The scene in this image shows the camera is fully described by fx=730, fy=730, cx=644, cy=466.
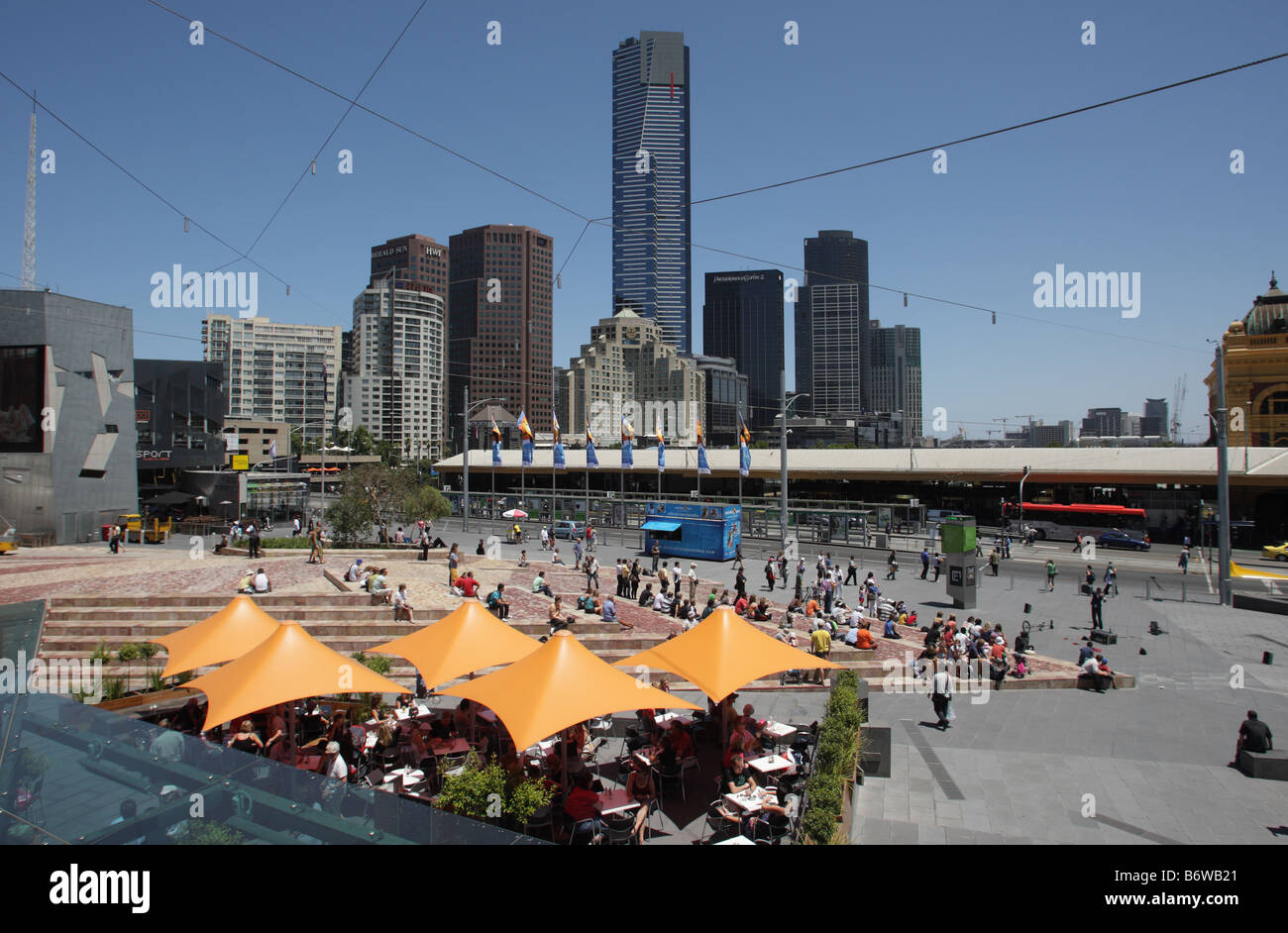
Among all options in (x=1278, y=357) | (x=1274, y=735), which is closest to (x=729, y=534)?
(x=1274, y=735)

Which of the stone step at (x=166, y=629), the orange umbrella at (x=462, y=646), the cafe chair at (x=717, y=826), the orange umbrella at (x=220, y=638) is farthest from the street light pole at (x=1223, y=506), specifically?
the orange umbrella at (x=220, y=638)

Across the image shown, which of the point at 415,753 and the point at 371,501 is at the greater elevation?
the point at 371,501

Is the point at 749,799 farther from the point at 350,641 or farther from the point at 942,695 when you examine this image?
the point at 350,641

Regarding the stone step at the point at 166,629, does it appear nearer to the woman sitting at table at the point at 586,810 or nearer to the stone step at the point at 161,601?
the stone step at the point at 161,601

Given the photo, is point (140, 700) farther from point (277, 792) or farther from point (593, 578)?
point (593, 578)

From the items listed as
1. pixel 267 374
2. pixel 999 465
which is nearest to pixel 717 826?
pixel 999 465

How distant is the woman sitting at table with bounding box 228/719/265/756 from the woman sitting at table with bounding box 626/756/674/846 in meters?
5.17

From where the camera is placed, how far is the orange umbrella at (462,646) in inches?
442

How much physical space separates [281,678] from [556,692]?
3.73m

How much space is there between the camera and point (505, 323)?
575 ft

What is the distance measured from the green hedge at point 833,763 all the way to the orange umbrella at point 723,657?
625 millimetres

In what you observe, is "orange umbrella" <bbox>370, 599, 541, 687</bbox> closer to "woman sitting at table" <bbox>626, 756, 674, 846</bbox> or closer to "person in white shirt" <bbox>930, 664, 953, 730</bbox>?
"woman sitting at table" <bbox>626, 756, 674, 846</bbox>

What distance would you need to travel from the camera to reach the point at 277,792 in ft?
16.4

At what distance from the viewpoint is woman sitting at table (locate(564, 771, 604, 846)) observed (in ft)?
26.9
